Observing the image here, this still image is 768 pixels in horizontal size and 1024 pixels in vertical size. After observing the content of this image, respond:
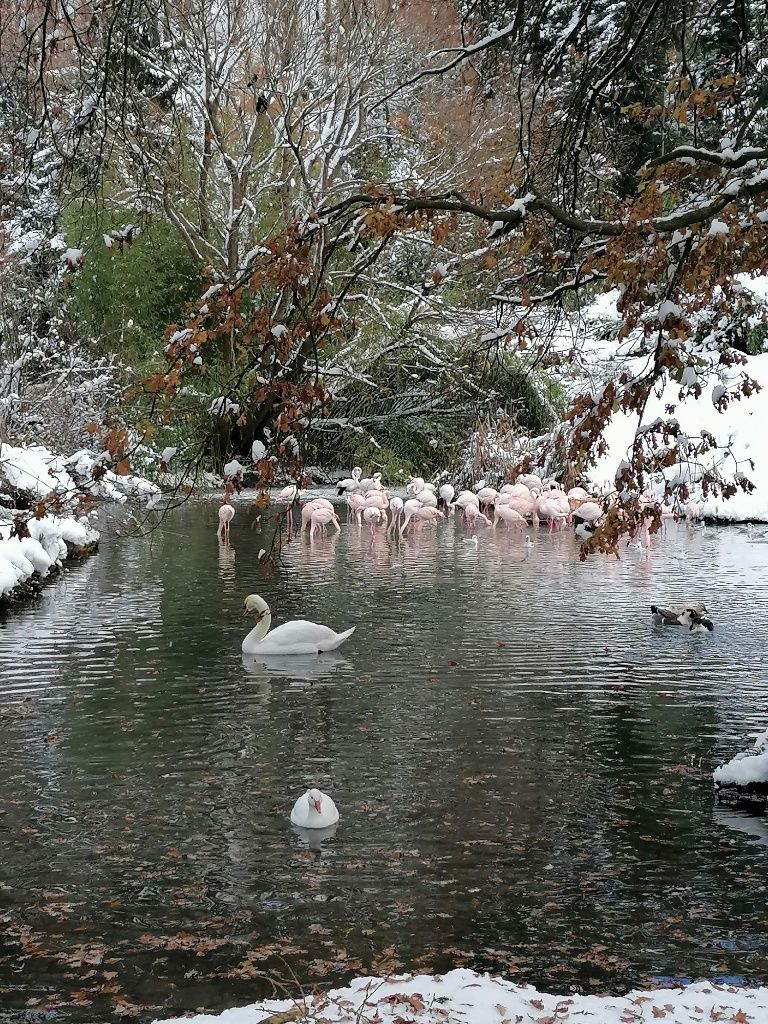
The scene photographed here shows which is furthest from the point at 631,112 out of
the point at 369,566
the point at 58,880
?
the point at 369,566

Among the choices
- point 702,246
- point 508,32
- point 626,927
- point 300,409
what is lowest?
point 626,927

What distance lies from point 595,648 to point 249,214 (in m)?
18.3

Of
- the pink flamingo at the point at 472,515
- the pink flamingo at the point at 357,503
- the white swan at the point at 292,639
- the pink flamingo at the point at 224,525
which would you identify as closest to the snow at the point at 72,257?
the white swan at the point at 292,639

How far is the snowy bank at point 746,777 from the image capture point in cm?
683

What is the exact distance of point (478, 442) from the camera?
2486 cm

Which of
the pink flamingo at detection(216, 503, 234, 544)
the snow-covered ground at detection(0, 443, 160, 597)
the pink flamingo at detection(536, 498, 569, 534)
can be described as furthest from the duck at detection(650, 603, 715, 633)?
the pink flamingo at detection(536, 498, 569, 534)

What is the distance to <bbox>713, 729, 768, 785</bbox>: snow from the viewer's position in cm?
684

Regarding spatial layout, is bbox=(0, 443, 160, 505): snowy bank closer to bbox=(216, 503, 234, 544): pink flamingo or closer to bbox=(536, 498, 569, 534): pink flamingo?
bbox=(216, 503, 234, 544): pink flamingo

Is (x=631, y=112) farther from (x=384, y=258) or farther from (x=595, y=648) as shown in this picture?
(x=384, y=258)

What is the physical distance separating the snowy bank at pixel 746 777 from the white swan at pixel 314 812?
217 cm

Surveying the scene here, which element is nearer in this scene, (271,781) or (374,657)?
(271,781)

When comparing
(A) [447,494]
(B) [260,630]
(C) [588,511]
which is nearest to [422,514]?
(C) [588,511]

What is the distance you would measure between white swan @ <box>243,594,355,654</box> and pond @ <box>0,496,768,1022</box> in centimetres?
16

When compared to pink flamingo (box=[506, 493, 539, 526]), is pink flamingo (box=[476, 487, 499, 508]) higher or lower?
higher
